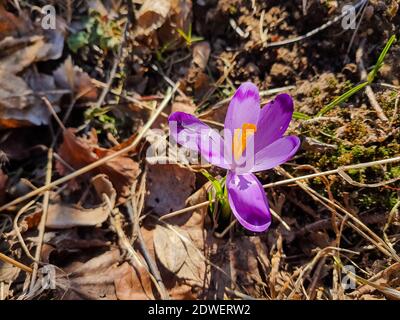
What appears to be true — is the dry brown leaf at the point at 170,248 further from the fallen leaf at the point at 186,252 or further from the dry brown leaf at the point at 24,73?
the dry brown leaf at the point at 24,73

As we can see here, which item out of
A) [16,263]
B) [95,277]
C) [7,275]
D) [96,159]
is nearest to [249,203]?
[95,277]

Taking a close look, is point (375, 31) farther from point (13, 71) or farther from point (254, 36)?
point (13, 71)

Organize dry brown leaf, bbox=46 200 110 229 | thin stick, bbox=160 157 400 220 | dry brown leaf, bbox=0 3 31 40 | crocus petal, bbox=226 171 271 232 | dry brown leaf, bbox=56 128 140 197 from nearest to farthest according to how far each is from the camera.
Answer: crocus petal, bbox=226 171 271 232, thin stick, bbox=160 157 400 220, dry brown leaf, bbox=46 200 110 229, dry brown leaf, bbox=56 128 140 197, dry brown leaf, bbox=0 3 31 40

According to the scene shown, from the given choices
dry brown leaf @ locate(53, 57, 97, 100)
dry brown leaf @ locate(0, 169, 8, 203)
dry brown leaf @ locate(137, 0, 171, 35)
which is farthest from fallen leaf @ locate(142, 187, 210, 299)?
dry brown leaf @ locate(137, 0, 171, 35)

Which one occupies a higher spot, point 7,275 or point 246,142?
point 246,142

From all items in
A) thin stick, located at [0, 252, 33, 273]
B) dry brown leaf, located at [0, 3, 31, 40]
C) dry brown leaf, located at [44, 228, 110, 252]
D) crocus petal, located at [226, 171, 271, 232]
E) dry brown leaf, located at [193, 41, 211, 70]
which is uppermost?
dry brown leaf, located at [0, 3, 31, 40]

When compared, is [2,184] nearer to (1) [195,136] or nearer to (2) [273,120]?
(1) [195,136]

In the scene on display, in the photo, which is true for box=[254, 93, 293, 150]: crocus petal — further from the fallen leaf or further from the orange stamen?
the fallen leaf
